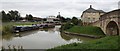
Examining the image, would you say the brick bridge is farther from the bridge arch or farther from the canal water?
the canal water

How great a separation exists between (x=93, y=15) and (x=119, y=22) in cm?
2855

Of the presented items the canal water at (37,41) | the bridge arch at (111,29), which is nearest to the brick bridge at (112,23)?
the bridge arch at (111,29)

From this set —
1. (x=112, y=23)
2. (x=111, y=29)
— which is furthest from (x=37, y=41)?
(x=111, y=29)

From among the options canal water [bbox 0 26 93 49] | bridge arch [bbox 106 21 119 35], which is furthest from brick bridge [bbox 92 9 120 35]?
canal water [bbox 0 26 93 49]

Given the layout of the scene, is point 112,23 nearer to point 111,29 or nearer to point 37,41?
point 111,29

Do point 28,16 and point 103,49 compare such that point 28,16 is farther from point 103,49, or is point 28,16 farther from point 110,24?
point 103,49

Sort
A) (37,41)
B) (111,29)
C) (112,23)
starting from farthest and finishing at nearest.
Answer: (111,29), (112,23), (37,41)

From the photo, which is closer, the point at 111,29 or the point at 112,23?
the point at 112,23

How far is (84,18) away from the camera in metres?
50.3

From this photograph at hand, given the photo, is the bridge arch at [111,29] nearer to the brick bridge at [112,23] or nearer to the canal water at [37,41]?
the brick bridge at [112,23]

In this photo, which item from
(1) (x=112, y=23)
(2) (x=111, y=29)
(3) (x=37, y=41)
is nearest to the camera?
(3) (x=37, y=41)

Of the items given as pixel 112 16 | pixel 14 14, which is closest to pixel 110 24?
pixel 112 16

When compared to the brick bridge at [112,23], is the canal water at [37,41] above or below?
below

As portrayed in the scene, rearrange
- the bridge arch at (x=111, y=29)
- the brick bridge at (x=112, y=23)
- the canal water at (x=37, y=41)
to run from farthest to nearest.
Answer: the bridge arch at (x=111, y=29), the brick bridge at (x=112, y=23), the canal water at (x=37, y=41)
